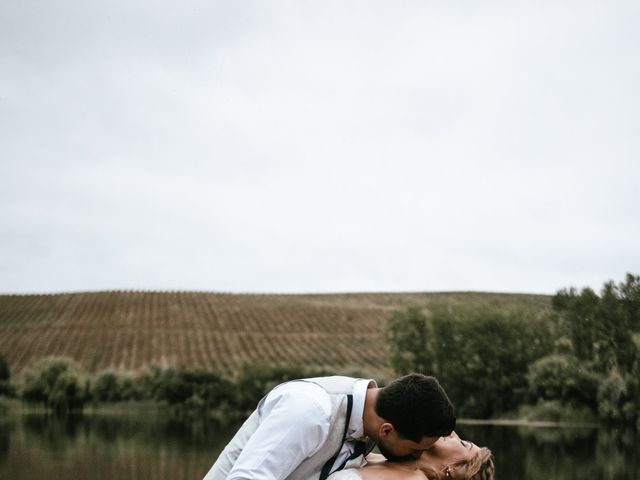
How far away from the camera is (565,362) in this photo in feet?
118

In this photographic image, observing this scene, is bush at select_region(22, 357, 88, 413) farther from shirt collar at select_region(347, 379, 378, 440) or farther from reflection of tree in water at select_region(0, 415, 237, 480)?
shirt collar at select_region(347, 379, 378, 440)

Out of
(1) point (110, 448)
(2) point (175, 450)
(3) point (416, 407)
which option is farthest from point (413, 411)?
(1) point (110, 448)

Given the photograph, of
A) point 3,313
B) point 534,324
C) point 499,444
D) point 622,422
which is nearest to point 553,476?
point 499,444

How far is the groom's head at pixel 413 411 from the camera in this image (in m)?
3.45

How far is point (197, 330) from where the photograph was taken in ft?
182

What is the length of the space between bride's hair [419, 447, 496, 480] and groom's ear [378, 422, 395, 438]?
59cm

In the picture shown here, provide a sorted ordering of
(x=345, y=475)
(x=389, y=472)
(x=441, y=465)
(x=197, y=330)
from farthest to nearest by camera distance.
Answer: (x=197, y=330) → (x=441, y=465) → (x=389, y=472) → (x=345, y=475)

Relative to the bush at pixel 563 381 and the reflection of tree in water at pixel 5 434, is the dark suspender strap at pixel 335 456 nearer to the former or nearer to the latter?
the reflection of tree in water at pixel 5 434

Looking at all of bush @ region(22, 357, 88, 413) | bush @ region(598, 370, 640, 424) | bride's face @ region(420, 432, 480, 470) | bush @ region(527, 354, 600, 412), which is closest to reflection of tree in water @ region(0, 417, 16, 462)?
bush @ region(22, 357, 88, 413)

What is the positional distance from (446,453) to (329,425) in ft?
3.17

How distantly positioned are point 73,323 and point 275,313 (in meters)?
14.1

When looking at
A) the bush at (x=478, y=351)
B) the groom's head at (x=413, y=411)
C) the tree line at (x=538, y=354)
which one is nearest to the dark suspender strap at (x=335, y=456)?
the groom's head at (x=413, y=411)

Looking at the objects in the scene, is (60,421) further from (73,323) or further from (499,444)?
(73,323)

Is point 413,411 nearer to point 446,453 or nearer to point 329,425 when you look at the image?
point 329,425
